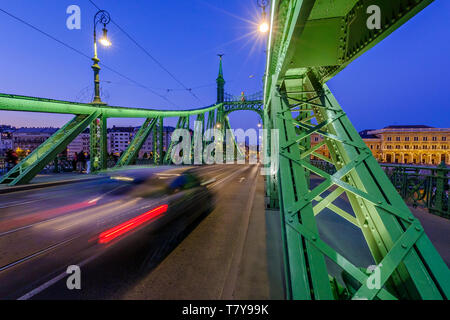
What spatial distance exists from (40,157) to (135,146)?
8.24 meters

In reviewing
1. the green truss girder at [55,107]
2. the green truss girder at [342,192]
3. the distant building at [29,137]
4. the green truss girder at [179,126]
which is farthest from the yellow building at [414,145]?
the distant building at [29,137]

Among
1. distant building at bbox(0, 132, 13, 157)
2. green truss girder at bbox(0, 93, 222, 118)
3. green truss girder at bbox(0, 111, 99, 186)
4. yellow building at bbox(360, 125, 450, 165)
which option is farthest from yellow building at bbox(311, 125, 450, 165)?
distant building at bbox(0, 132, 13, 157)

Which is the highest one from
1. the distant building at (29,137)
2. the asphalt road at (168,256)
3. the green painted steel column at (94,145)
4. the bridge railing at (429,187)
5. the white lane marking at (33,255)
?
the distant building at (29,137)

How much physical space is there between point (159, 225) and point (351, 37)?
5.41 metres

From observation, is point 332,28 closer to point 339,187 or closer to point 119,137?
point 339,187

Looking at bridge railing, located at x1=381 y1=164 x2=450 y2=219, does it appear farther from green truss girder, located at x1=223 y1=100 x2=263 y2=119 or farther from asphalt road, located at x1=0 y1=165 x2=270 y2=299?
green truss girder, located at x1=223 y1=100 x2=263 y2=119

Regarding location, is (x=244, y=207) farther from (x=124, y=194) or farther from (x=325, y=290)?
(x=124, y=194)

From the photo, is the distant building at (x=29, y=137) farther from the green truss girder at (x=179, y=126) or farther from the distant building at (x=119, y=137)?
the green truss girder at (x=179, y=126)

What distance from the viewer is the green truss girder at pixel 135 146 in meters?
17.6

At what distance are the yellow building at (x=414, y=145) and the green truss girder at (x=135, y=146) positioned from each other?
5002 cm

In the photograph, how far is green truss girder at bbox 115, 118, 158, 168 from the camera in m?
17.6

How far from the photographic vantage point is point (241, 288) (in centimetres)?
251

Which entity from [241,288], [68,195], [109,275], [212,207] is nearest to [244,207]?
[212,207]
